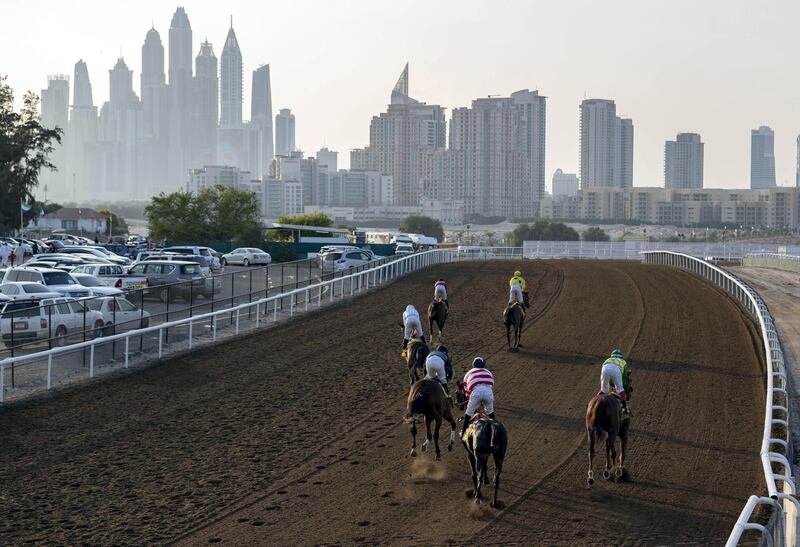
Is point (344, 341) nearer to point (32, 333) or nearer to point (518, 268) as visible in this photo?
point (32, 333)

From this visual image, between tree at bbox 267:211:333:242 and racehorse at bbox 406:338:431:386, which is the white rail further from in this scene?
tree at bbox 267:211:333:242

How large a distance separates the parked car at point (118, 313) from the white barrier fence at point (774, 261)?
4549cm

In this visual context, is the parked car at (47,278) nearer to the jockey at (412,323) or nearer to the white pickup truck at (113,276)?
the white pickup truck at (113,276)

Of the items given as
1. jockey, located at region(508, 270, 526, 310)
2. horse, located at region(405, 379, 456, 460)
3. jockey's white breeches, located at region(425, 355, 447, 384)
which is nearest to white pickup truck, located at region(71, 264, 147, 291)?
jockey, located at region(508, 270, 526, 310)

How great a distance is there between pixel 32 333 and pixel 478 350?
9.43 m

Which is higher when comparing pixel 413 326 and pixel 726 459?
pixel 413 326

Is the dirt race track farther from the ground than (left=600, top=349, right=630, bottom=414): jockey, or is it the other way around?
(left=600, top=349, right=630, bottom=414): jockey

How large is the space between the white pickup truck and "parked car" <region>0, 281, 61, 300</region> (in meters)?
5.79

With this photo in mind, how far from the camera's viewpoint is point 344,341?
86.6 ft

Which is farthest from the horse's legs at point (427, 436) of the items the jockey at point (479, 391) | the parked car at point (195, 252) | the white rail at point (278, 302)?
the parked car at point (195, 252)

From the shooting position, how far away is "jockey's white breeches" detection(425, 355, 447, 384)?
49.5 feet

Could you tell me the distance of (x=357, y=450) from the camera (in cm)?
1552

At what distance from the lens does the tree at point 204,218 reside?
80.3 metres

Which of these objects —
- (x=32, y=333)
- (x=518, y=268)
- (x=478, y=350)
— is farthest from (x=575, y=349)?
(x=518, y=268)
